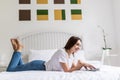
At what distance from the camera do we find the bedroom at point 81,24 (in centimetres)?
397

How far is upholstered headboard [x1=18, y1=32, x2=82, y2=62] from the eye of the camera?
393 cm

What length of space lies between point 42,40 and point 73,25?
0.76m

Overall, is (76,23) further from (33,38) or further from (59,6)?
(33,38)

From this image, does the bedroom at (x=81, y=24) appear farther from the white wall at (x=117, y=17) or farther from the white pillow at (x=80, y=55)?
the white pillow at (x=80, y=55)

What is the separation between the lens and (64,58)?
7.22 feet

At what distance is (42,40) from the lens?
13.1ft

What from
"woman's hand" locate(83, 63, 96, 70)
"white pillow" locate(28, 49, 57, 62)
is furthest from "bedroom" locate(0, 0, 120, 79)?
"woman's hand" locate(83, 63, 96, 70)

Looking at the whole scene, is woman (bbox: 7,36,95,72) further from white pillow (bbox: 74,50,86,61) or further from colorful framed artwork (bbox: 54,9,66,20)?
colorful framed artwork (bbox: 54,9,66,20)

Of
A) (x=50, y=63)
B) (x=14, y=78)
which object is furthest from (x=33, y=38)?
(x=14, y=78)

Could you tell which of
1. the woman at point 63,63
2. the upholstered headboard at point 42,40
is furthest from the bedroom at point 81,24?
the woman at point 63,63

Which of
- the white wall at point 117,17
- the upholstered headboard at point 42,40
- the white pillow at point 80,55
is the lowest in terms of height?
the white pillow at point 80,55

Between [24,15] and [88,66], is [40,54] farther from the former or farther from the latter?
[88,66]

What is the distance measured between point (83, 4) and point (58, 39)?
3.29 feet

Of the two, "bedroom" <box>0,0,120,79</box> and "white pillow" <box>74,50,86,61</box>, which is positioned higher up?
"bedroom" <box>0,0,120,79</box>
